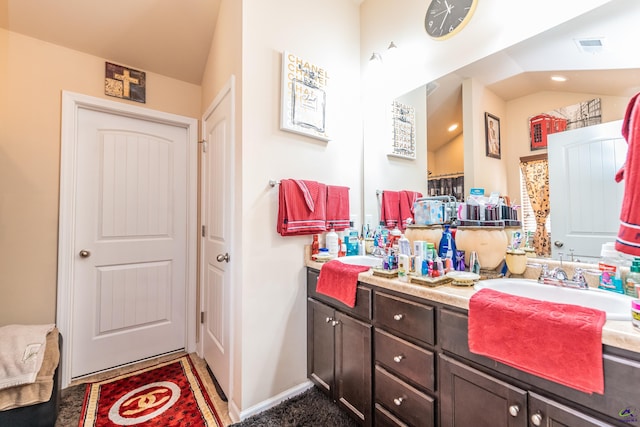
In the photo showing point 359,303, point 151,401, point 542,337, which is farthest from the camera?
point 151,401

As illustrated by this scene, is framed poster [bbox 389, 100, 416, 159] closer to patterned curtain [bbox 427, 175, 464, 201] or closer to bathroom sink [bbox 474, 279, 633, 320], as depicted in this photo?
patterned curtain [bbox 427, 175, 464, 201]

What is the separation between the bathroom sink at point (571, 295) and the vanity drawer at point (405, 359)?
37cm

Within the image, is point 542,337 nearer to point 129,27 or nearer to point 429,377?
point 429,377

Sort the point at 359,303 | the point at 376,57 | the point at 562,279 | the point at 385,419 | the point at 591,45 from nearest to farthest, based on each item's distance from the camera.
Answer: the point at 562,279, the point at 591,45, the point at 385,419, the point at 359,303, the point at 376,57

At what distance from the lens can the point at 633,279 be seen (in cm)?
95

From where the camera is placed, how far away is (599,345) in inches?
28.0

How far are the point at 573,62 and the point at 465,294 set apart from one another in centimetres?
117

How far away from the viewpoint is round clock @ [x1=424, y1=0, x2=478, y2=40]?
1626 millimetres

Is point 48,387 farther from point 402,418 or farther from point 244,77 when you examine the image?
point 244,77

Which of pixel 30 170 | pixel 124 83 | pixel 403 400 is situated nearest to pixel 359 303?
pixel 403 400

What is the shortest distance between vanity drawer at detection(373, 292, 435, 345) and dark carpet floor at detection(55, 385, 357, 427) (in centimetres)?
69

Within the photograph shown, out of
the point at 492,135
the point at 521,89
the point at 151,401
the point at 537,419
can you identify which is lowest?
the point at 151,401

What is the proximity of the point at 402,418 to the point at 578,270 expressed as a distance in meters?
0.96

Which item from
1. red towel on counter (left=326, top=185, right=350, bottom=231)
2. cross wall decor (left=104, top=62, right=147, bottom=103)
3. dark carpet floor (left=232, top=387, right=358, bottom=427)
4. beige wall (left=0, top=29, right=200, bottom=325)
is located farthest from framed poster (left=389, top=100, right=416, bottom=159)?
beige wall (left=0, top=29, right=200, bottom=325)
